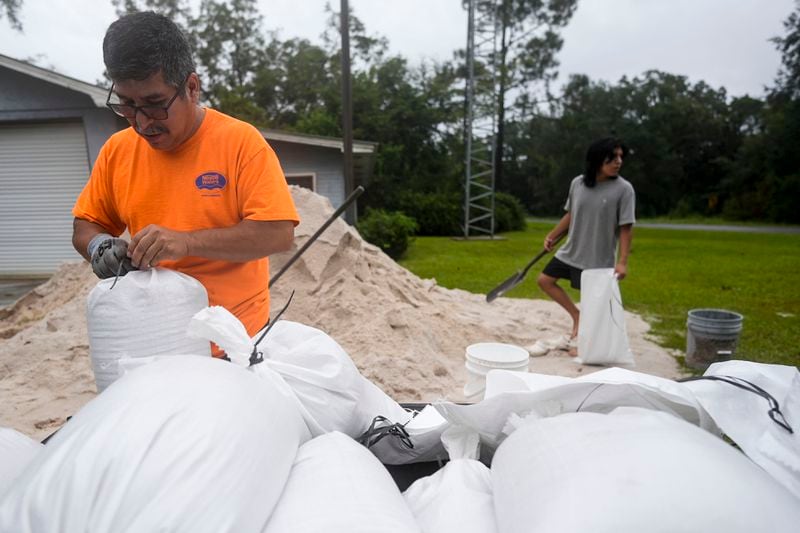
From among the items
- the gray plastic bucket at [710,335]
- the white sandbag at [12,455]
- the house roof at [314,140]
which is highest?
the house roof at [314,140]

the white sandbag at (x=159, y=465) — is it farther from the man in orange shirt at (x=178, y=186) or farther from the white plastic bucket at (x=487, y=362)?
the white plastic bucket at (x=487, y=362)

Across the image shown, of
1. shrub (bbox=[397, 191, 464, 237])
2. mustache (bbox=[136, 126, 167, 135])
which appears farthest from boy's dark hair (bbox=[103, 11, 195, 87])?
shrub (bbox=[397, 191, 464, 237])

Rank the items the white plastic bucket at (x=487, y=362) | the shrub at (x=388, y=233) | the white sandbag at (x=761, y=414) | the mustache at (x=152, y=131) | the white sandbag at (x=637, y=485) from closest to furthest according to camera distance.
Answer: the white sandbag at (x=637, y=485), the white sandbag at (x=761, y=414), the mustache at (x=152, y=131), the white plastic bucket at (x=487, y=362), the shrub at (x=388, y=233)

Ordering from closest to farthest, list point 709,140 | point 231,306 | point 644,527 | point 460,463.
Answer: point 644,527
point 460,463
point 231,306
point 709,140

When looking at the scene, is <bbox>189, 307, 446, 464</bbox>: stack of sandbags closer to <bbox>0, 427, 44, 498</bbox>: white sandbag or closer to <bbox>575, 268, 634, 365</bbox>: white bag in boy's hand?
<bbox>0, 427, 44, 498</bbox>: white sandbag

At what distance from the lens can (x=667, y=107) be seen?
1325 inches

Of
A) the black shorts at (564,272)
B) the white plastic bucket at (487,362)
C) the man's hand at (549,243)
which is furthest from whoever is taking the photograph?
the man's hand at (549,243)

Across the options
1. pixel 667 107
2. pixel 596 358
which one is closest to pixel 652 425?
pixel 596 358

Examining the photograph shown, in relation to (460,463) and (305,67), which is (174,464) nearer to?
(460,463)

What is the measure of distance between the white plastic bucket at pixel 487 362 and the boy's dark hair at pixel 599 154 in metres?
2.03

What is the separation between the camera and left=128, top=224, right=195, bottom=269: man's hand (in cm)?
124

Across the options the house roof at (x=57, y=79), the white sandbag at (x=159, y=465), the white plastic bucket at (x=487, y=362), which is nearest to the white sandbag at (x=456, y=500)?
the white sandbag at (x=159, y=465)

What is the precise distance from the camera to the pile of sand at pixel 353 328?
362 centimetres

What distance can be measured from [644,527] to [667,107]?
38875mm
